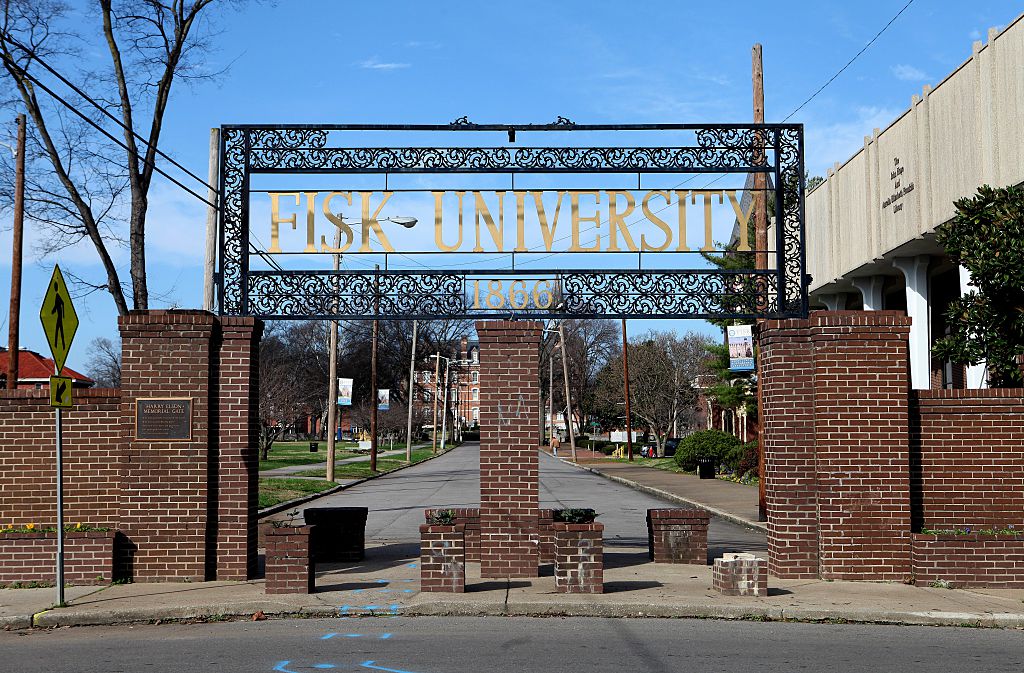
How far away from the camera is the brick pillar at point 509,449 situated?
12.2 meters

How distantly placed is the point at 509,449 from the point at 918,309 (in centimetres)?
1670

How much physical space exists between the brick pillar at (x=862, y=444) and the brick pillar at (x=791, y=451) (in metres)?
0.11

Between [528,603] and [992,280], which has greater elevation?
[992,280]

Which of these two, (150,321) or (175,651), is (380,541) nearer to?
(150,321)

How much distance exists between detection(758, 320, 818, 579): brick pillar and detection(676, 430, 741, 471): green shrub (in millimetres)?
27144

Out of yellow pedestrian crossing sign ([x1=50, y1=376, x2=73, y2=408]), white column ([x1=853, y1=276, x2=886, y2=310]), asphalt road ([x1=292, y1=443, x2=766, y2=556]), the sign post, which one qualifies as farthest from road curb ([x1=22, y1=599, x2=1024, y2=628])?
white column ([x1=853, y1=276, x2=886, y2=310])

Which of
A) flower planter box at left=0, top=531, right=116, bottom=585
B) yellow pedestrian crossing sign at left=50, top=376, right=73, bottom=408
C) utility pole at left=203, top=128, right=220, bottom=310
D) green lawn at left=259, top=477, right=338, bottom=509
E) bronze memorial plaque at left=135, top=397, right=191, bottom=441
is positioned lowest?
green lawn at left=259, top=477, right=338, bottom=509

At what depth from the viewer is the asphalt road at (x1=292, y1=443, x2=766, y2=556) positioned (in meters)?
18.8

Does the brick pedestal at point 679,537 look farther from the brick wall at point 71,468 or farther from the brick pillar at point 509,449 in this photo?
the brick wall at point 71,468

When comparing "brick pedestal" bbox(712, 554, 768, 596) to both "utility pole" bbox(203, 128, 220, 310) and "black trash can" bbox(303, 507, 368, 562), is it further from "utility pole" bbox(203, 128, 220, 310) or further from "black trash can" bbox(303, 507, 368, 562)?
"utility pole" bbox(203, 128, 220, 310)

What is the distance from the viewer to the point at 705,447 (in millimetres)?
41375

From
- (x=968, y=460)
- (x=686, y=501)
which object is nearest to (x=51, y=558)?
(x=968, y=460)

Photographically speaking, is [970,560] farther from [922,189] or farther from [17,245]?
[17,245]

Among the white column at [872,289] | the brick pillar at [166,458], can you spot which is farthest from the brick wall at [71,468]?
the white column at [872,289]
